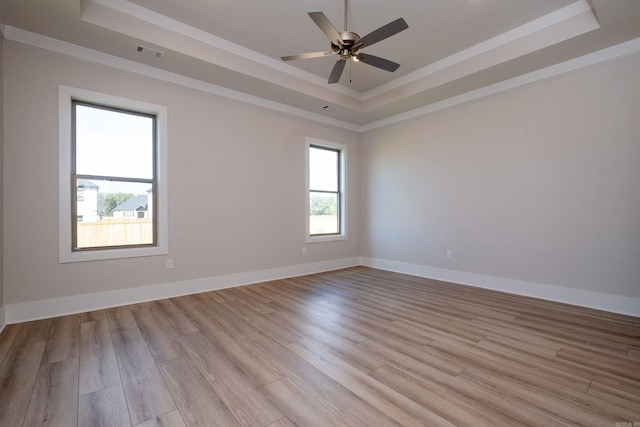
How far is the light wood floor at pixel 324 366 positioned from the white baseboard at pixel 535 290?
0.63 feet

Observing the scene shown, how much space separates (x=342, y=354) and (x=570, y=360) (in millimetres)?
1762

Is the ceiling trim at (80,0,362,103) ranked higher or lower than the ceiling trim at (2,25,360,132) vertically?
higher

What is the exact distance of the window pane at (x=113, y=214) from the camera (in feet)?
11.3

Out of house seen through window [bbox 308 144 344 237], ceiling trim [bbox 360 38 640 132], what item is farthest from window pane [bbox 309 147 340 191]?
ceiling trim [bbox 360 38 640 132]

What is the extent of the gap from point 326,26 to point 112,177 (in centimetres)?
312

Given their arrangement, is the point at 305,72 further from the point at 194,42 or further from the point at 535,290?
the point at 535,290

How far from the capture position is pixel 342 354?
7.60 ft

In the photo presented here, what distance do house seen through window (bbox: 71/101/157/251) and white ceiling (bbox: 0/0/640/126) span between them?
0.81m

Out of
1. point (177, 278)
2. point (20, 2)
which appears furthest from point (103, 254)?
point (20, 2)

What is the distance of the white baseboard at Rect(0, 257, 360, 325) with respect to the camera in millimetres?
2994

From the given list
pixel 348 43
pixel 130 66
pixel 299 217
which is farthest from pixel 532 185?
pixel 130 66

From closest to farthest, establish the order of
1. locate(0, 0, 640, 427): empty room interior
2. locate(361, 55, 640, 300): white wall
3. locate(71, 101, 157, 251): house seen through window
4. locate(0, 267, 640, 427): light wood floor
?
1. locate(0, 267, 640, 427): light wood floor
2. locate(0, 0, 640, 427): empty room interior
3. locate(361, 55, 640, 300): white wall
4. locate(71, 101, 157, 251): house seen through window

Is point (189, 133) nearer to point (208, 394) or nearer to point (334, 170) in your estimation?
point (334, 170)

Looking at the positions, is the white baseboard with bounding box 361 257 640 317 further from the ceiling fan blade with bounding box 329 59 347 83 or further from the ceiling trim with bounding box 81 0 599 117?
the ceiling fan blade with bounding box 329 59 347 83
